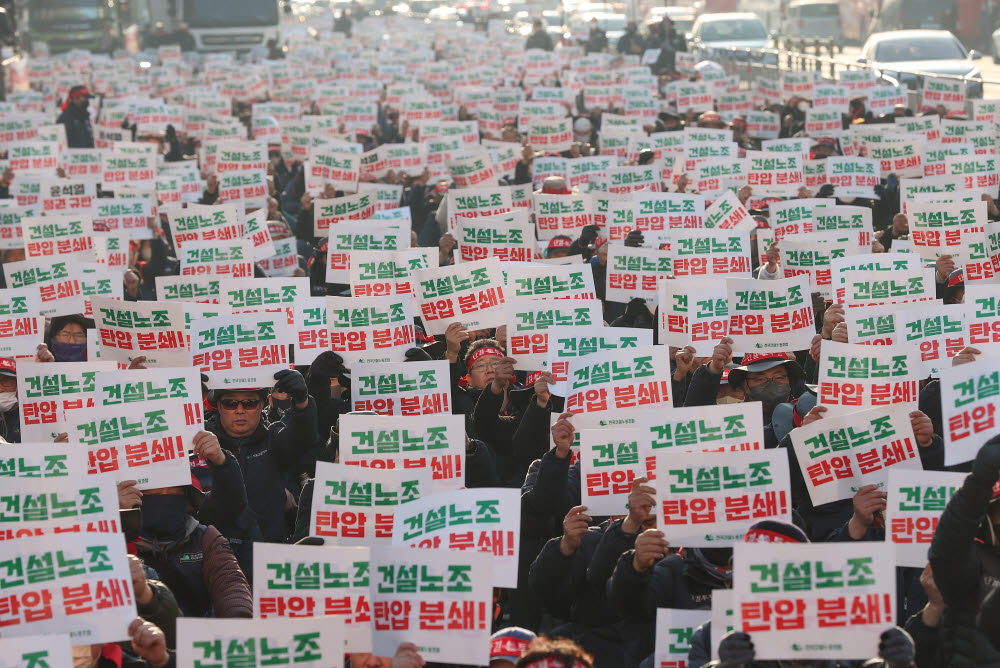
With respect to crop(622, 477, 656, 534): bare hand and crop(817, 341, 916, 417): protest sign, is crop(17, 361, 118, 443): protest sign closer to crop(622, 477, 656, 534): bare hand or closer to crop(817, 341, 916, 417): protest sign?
crop(622, 477, 656, 534): bare hand

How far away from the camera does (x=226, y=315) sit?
28.2ft

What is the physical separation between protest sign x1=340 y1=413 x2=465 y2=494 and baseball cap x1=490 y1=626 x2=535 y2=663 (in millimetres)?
1406

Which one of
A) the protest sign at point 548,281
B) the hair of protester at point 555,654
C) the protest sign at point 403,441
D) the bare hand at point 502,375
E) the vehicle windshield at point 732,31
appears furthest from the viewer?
the vehicle windshield at point 732,31

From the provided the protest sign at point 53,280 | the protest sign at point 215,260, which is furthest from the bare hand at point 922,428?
the protest sign at point 53,280

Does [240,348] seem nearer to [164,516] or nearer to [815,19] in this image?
[164,516]

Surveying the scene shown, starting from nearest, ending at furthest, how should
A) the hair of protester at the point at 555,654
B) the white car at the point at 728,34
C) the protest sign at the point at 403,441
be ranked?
1. the hair of protester at the point at 555,654
2. the protest sign at the point at 403,441
3. the white car at the point at 728,34

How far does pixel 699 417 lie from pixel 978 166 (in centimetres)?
824

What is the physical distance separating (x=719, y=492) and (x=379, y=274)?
4.52 m

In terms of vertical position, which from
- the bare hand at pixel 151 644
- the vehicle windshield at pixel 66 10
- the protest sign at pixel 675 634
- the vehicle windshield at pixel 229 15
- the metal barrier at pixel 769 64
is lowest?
the protest sign at pixel 675 634

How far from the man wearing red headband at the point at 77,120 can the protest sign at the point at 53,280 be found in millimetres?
10406

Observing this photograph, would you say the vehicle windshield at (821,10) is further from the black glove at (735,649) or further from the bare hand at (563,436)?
the black glove at (735,649)

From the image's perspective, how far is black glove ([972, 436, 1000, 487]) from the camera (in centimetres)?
505

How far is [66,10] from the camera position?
122ft

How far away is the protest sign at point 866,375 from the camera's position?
24.1 ft
